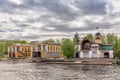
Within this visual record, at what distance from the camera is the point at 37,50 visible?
128125 mm

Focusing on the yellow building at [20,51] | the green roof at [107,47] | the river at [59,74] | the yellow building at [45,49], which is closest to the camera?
the river at [59,74]

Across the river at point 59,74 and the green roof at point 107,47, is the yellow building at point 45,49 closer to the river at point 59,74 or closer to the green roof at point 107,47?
the green roof at point 107,47

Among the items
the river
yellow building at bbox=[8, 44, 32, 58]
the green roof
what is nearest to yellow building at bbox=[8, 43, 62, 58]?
yellow building at bbox=[8, 44, 32, 58]

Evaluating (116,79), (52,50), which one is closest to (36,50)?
(52,50)

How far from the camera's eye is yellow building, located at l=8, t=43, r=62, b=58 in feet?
419

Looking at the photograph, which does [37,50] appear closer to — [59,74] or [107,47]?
[107,47]

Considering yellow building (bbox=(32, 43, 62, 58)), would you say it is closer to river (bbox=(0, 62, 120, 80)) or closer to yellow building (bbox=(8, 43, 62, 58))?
yellow building (bbox=(8, 43, 62, 58))

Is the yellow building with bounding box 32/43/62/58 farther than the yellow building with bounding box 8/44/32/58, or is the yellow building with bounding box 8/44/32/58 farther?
the yellow building with bounding box 8/44/32/58

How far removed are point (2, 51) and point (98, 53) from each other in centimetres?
7892

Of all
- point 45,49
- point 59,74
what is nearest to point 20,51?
point 45,49

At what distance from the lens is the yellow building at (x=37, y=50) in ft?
419

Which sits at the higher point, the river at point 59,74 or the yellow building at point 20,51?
the yellow building at point 20,51

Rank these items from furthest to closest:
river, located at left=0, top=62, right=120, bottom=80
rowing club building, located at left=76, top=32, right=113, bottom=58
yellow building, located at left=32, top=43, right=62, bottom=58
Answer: yellow building, located at left=32, top=43, right=62, bottom=58, rowing club building, located at left=76, top=32, right=113, bottom=58, river, located at left=0, top=62, right=120, bottom=80

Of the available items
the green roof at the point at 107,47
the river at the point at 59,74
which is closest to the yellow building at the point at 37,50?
the green roof at the point at 107,47
